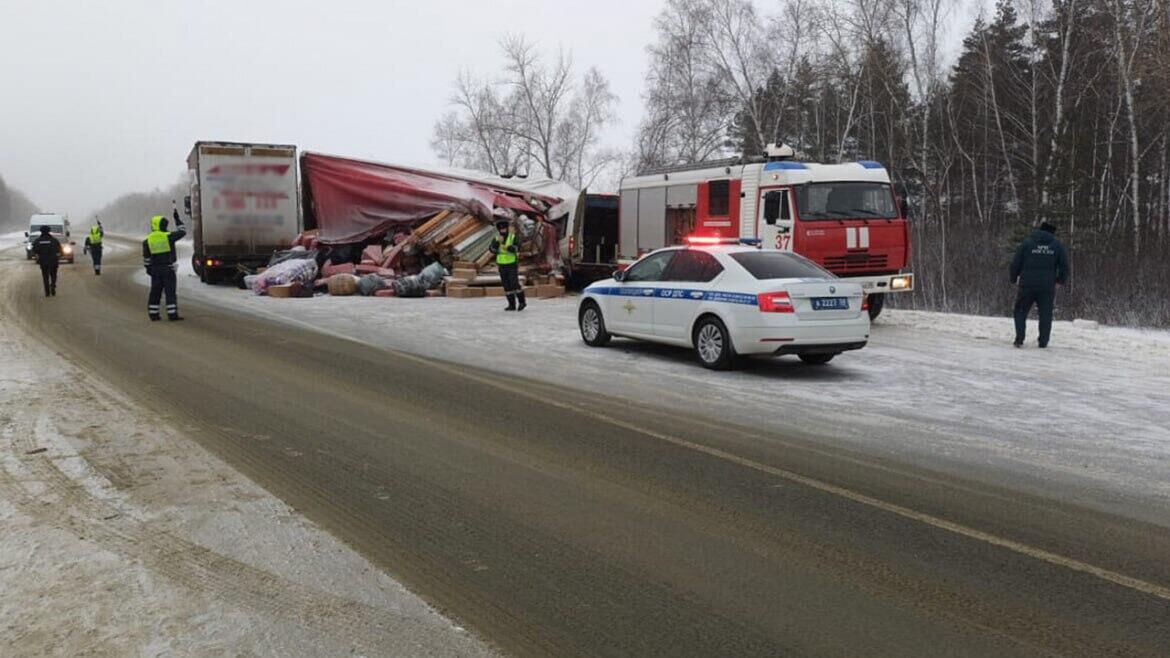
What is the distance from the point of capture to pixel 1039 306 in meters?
12.4

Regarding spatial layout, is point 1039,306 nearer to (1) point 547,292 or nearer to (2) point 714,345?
(2) point 714,345

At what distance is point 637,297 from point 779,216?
4.67m

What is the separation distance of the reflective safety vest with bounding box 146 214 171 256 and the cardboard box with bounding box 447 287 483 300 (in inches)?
270

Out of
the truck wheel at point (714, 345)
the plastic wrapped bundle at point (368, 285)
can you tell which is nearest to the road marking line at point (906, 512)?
the truck wheel at point (714, 345)

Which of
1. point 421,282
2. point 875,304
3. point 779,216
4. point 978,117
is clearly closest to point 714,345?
point 779,216

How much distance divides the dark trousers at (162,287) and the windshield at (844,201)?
434 inches

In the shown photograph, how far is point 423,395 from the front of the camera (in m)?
8.28

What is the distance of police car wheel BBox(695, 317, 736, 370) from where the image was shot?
986 cm

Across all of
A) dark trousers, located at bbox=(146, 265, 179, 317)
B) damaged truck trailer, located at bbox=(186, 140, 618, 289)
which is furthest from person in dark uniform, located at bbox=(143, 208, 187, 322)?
damaged truck trailer, located at bbox=(186, 140, 618, 289)

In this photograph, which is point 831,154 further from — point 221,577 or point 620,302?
point 221,577

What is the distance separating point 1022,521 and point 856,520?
965mm

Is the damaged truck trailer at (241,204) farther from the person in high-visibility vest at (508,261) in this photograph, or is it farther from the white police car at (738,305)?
the white police car at (738,305)

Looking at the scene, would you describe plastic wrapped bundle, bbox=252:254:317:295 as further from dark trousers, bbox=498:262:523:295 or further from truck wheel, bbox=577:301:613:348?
truck wheel, bbox=577:301:613:348

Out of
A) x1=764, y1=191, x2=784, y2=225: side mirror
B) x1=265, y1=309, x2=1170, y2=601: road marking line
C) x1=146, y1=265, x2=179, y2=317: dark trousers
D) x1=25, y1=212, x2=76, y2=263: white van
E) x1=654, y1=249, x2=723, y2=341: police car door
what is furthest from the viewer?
x1=25, y1=212, x2=76, y2=263: white van
